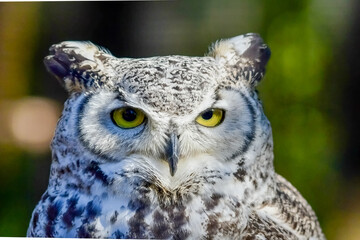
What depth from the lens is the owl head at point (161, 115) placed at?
Answer: 149 cm

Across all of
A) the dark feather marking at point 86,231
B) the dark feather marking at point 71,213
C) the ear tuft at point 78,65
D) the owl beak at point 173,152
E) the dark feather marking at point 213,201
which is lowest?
the dark feather marking at point 86,231

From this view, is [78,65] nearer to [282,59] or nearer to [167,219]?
[167,219]

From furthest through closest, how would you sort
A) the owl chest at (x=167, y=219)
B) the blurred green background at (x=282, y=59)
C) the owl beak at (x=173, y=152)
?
the blurred green background at (x=282, y=59)
the owl chest at (x=167, y=219)
the owl beak at (x=173, y=152)

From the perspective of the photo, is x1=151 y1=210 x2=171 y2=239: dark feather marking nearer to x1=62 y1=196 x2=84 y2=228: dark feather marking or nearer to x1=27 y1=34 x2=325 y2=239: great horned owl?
x1=27 y1=34 x2=325 y2=239: great horned owl

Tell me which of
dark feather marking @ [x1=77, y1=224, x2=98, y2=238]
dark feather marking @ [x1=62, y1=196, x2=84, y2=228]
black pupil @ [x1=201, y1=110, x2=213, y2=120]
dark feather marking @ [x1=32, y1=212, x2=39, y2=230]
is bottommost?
dark feather marking @ [x1=32, y1=212, x2=39, y2=230]

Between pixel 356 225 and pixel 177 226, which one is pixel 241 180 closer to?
pixel 177 226

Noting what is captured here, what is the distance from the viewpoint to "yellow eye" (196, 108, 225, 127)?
1511 millimetres

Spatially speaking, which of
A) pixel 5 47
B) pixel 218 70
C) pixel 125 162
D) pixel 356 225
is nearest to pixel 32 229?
pixel 125 162

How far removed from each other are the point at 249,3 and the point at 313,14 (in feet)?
0.70

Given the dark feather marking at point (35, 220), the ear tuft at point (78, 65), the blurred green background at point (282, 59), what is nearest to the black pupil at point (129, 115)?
the ear tuft at point (78, 65)

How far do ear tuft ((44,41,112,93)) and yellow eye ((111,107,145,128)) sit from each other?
9 centimetres

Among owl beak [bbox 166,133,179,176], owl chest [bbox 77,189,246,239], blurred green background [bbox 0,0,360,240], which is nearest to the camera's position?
owl beak [bbox 166,133,179,176]

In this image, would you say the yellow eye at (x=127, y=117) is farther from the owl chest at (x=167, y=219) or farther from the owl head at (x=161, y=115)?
the owl chest at (x=167, y=219)

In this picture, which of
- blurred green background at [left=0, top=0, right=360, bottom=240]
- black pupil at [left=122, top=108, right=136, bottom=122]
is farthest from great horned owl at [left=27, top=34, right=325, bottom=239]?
blurred green background at [left=0, top=0, right=360, bottom=240]
